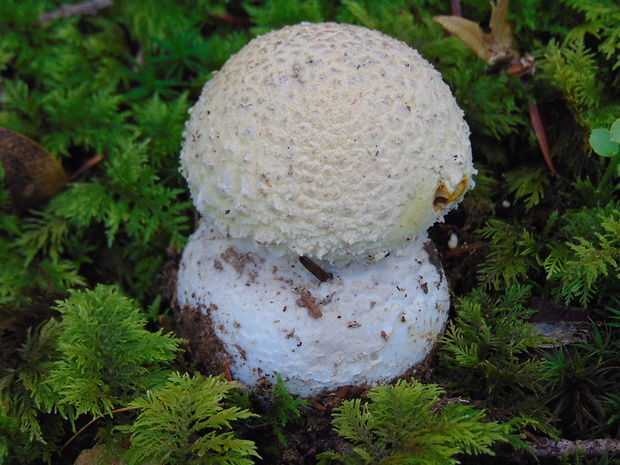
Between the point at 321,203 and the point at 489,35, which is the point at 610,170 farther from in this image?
the point at 321,203

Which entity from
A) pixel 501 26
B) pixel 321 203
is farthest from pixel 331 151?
pixel 501 26

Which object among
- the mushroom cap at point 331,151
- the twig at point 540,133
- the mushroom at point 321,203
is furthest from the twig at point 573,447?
the twig at point 540,133

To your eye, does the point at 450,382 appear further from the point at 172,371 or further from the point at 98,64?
the point at 98,64

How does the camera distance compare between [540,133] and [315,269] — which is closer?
[315,269]

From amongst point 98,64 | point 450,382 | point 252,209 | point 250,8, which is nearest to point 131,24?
point 98,64

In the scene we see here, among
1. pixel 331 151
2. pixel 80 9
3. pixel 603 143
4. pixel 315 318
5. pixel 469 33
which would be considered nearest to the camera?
pixel 331 151

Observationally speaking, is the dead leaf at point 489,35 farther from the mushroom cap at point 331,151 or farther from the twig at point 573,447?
the twig at point 573,447

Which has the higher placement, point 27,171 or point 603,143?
point 603,143
